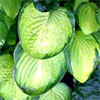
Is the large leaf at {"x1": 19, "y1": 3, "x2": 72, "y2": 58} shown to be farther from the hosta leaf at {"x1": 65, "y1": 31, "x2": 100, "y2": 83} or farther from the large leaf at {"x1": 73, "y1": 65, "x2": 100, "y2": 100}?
the large leaf at {"x1": 73, "y1": 65, "x2": 100, "y2": 100}

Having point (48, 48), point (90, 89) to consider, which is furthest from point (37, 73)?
point (90, 89)

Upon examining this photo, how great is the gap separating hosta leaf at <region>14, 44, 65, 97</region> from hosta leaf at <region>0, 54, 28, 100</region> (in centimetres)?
9

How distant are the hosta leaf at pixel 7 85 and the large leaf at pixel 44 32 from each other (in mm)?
198

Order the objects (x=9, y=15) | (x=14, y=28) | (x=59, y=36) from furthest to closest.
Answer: (x=14, y=28) → (x=9, y=15) → (x=59, y=36)

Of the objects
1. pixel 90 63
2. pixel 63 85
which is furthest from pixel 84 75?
pixel 63 85

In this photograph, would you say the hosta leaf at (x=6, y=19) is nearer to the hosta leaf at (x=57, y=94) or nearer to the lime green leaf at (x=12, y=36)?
the lime green leaf at (x=12, y=36)

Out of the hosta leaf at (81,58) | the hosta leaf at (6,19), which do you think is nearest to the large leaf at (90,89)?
the hosta leaf at (81,58)

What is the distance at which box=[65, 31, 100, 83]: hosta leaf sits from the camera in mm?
789

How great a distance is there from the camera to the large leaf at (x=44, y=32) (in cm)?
65

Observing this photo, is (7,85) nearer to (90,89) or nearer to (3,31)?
(3,31)

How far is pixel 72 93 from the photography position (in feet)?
3.07

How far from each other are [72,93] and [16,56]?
259mm

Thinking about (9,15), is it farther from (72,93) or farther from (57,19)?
(72,93)

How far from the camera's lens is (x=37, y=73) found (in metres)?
0.73
